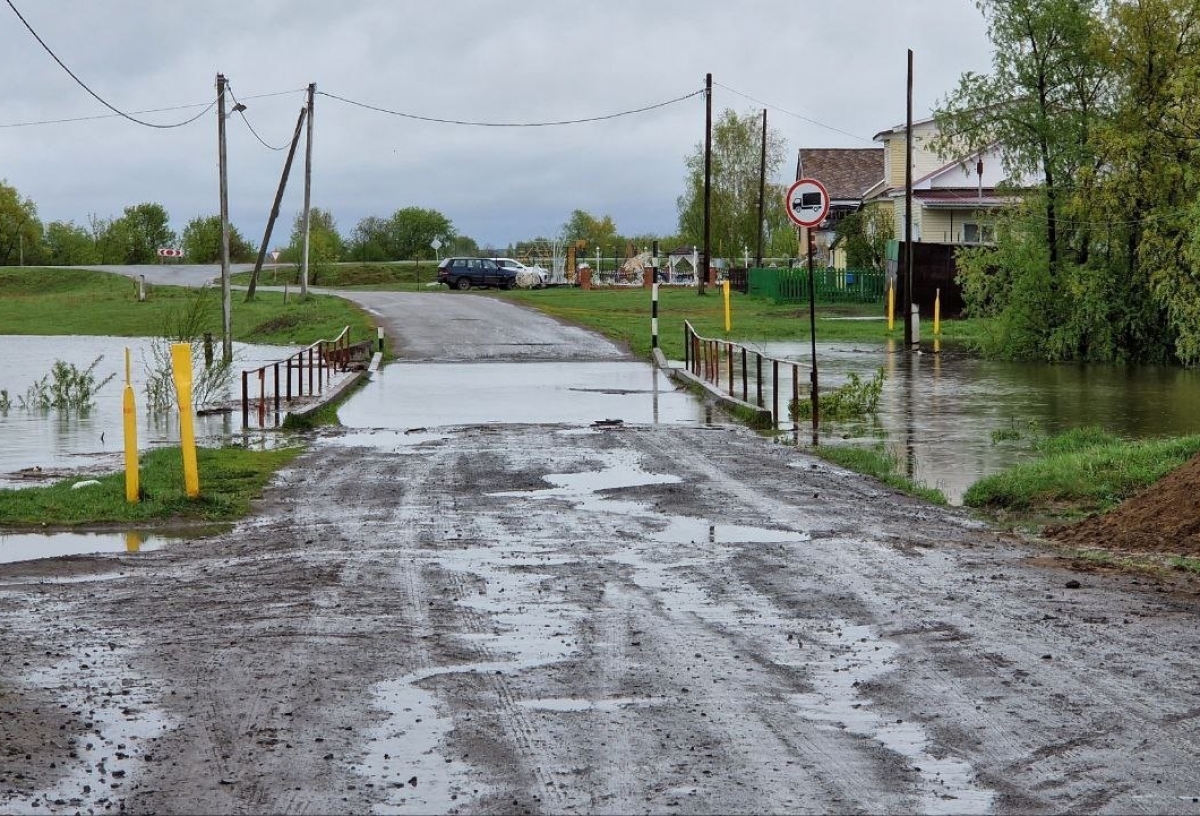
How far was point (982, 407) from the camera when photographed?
2408 centimetres

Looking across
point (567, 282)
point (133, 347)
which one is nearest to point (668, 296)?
point (567, 282)

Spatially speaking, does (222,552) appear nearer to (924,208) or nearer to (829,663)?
(829,663)

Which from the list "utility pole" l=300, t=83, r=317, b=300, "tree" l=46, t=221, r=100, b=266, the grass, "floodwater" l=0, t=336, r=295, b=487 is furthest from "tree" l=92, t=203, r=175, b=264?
"floodwater" l=0, t=336, r=295, b=487

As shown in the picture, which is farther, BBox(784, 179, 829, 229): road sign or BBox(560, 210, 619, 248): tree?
BBox(560, 210, 619, 248): tree

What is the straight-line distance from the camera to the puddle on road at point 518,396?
73.0 feet

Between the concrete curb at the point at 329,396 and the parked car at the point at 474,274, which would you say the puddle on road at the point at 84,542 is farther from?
the parked car at the point at 474,274

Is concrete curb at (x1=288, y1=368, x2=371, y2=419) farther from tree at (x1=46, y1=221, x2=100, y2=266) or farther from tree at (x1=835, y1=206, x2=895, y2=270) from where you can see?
tree at (x1=46, y1=221, x2=100, y2=266)

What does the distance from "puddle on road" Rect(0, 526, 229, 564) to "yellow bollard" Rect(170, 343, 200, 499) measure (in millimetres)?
1137

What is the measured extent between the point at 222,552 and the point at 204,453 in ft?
20.8

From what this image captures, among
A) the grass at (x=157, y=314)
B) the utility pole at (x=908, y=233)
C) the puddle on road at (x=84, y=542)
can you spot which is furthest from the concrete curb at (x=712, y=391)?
the grass at (x=157, y=314)

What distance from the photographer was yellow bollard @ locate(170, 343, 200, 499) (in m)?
13.4

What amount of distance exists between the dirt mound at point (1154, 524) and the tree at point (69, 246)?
347 feet

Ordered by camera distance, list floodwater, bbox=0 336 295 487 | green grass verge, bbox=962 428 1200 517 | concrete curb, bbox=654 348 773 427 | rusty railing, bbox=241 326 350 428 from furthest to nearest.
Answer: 1. rusty railing, bbox=241 326 350 428
2. concrete curb, bbox=654 348 773 427
3. floodwater, bbox=0 336 295 487
4. green grass verge, bbox=962 428 1200 517

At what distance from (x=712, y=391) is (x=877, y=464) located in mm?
9061
